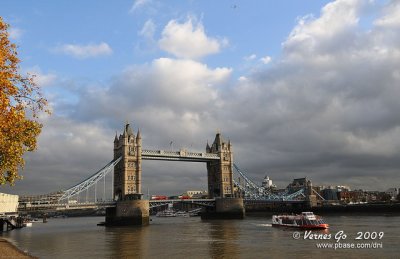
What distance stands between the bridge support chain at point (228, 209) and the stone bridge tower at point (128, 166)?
67.0 ft

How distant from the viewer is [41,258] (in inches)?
1265

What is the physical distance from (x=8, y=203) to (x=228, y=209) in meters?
51.0

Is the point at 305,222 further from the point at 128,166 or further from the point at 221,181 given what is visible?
the point at 221,181

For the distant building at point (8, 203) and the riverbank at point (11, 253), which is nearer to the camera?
the riverbank at point (11, 253)

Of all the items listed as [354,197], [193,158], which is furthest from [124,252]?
[354,197]

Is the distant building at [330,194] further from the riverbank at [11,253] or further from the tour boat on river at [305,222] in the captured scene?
the riverbank at [11,253]

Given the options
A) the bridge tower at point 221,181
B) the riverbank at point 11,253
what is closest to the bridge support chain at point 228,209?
the bridge tower at point 221,181

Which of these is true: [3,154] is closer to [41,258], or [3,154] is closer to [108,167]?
[41,258]

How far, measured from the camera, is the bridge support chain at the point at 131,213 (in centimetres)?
7850

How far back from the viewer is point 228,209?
9788 cm

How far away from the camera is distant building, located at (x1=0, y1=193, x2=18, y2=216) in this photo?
61.8 m

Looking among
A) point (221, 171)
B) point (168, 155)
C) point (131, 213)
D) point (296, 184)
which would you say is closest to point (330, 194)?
point (296, 184)

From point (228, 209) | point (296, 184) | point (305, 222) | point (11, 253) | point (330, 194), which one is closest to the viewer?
point (11, 253)

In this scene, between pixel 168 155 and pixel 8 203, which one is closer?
pixel 8 203
